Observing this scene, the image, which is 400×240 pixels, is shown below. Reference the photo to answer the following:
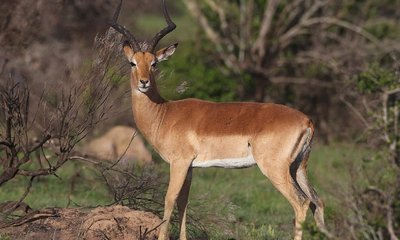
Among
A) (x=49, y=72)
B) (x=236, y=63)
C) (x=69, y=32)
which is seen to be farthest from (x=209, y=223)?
(x=69, y=32)

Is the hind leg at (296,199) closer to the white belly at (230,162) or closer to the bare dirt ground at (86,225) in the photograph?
the white belly at (230,162)

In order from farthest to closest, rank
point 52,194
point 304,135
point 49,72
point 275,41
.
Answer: point 275,41
point 49,72
point 52,194
point 304,135

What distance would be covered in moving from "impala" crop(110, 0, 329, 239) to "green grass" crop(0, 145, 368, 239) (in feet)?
1.44

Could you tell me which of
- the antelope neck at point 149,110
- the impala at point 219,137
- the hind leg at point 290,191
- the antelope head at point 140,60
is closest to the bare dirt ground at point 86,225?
the impala at point 219,137

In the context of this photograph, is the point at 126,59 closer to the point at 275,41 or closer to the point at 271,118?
the point at 271,118

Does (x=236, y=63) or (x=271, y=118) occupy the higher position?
(x=236, y=63)

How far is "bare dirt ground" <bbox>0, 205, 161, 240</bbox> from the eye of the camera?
8219mm

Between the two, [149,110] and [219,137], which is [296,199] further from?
[149,110]

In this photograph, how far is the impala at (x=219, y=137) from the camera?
8.58m

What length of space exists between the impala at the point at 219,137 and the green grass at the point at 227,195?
1.44 feet

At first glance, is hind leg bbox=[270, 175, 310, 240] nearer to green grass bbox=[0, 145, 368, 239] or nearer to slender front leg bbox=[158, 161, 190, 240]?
green grass bbox=[0, 145, 368, 239]

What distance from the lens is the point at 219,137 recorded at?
883 centimetres

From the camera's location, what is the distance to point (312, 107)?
1953 centimetres

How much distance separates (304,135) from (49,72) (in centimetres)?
948
